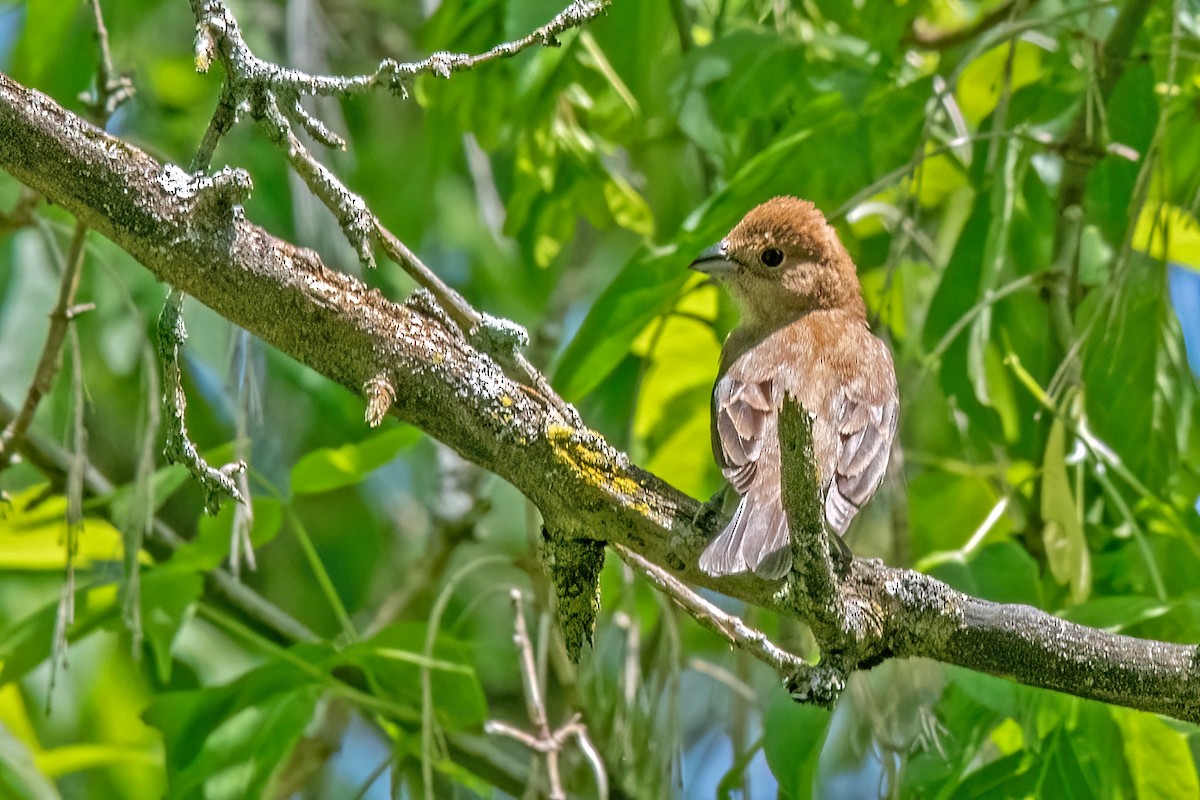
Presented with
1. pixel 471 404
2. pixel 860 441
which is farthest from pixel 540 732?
pixel 471 404

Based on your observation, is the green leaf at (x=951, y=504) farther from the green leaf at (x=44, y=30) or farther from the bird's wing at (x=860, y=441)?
the green leaf at (x=44, y=30)

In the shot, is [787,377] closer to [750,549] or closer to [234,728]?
[750,549]

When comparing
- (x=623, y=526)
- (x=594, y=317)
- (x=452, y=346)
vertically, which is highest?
(x=594, y=317)

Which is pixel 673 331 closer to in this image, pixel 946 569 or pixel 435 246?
pixel 946 569

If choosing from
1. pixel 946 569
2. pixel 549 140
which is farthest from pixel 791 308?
pixel 946 569

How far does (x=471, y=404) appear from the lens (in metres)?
2.64

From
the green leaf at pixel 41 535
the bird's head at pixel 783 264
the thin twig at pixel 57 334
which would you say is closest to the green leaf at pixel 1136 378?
the bird's head at pixel 783 264

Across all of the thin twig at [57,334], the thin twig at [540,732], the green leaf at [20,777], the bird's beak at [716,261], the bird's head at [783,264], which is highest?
the bird's head at [783,264]

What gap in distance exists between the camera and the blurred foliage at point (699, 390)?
11.4 ft

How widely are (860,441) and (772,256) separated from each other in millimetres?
1041

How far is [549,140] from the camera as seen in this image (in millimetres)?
4273

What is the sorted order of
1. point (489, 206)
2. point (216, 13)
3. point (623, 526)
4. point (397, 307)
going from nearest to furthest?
1. point (216, 13)
2. point (397, 307)
3. point (623, 526)
4. point (489, 206)

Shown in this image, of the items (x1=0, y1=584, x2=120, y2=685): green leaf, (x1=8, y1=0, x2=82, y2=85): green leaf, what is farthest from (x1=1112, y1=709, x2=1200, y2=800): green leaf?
(x1=8, y1=0, x2=82, y2=85): green leaf

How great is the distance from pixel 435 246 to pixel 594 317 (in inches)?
127
